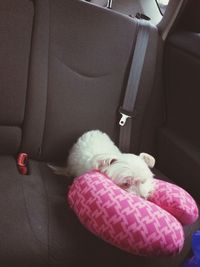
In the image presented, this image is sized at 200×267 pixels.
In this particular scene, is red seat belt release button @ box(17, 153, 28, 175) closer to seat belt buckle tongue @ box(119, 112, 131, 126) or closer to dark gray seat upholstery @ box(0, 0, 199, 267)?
dark gray seat upholstery @ box(0, 0, 199, 267)

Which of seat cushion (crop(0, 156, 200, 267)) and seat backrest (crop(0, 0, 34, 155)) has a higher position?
seat backrest (crop(0, 0, 34, 155))

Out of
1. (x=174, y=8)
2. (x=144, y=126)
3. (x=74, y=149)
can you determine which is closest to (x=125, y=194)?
(x=74, y=149)

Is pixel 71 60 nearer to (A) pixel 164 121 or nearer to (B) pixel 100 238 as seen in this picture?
(A) pixel 164 121

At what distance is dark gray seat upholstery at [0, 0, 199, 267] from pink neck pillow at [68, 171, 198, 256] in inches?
3.9

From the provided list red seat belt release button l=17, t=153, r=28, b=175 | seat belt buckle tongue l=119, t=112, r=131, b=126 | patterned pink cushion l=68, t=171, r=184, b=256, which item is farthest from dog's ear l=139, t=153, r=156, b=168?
red seat belt release button l=17, t=153, r=28, b=175

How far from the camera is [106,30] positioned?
6.12ft

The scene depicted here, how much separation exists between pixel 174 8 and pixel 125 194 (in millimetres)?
1104

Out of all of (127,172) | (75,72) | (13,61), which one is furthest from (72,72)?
(127,172)

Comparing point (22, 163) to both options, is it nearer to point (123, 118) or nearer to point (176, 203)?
point (123, 118)

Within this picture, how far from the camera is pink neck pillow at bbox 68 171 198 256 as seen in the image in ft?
4.16

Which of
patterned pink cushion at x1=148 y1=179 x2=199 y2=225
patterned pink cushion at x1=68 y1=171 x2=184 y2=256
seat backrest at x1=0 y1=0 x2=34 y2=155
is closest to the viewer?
patterned pink cushion at x1=68 y1=171 x2=184 y2=256

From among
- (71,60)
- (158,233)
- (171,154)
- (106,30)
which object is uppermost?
(106,30)

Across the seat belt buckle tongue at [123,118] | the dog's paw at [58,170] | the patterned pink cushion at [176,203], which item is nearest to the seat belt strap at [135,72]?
the seat belt buckle tongue at [123,118]

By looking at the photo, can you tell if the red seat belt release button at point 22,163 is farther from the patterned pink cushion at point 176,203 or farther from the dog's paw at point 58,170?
the patterned pink cushion at point 176,203
